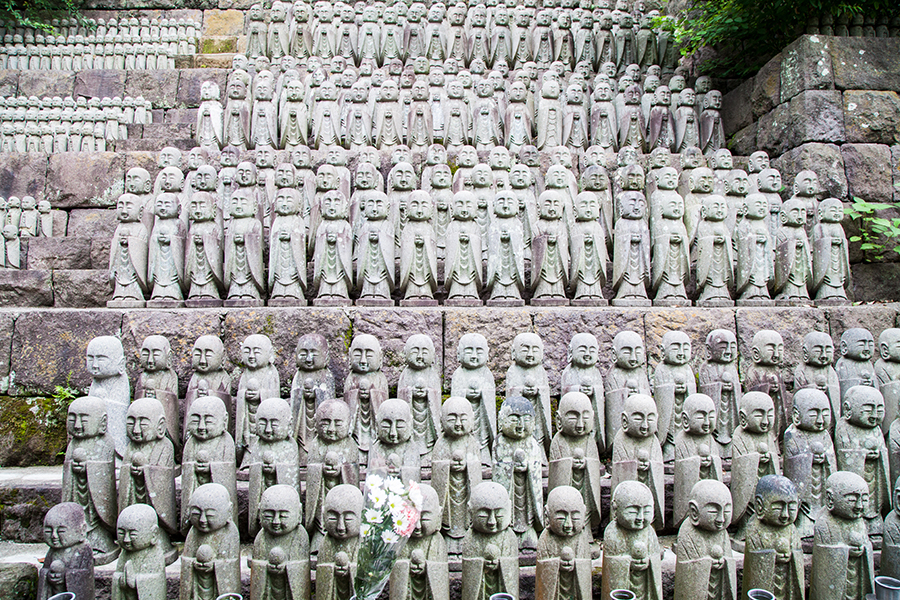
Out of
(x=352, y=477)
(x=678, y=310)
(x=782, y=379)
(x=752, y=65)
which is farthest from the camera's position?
(x=752, y=65)

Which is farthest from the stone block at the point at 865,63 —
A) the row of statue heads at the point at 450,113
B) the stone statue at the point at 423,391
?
the stone statue at the point at 423,391

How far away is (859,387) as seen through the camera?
464 cm

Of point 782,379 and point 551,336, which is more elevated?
point 551,336

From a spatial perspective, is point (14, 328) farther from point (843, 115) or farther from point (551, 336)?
point (843, 115)

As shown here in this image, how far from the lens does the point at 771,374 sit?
17.3ft

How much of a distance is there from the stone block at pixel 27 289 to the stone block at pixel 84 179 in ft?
6.20

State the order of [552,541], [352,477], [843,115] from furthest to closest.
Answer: [843,115] → [352,477] → [552,541]

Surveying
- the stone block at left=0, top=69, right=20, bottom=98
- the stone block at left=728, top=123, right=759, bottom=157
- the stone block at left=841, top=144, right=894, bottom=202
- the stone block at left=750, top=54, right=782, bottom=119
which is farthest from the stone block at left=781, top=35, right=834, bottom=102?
the stone block at left=0, top=69, right=20, bottom=98

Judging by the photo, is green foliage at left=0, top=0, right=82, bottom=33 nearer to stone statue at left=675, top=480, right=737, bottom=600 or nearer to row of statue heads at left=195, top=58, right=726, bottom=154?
row of statue heads at left=195, top=58, right=726, bottom=154

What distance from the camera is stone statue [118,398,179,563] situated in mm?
4199

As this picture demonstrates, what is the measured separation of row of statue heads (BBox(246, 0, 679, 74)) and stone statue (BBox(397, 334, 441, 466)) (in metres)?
6.81

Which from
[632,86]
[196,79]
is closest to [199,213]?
[196,79]

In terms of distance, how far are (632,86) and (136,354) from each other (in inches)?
282

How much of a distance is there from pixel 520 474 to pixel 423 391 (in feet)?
3.18
